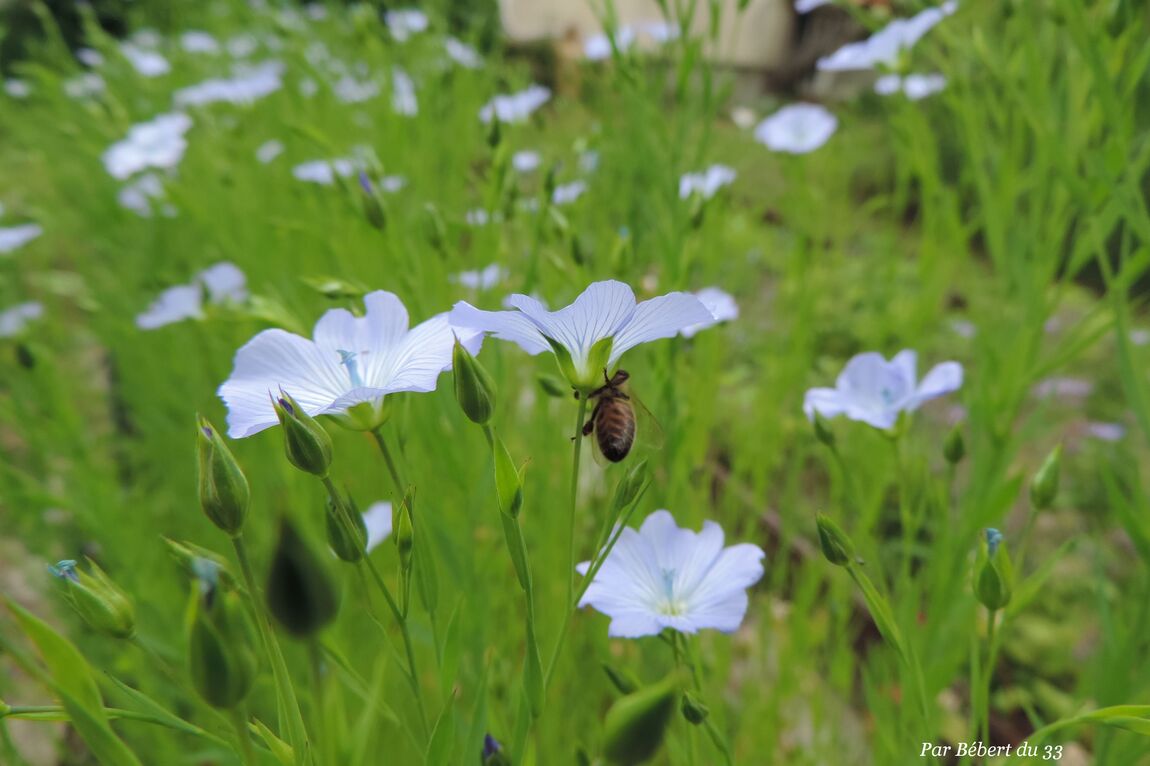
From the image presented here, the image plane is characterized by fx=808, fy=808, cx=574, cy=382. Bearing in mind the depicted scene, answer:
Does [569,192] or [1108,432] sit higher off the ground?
[569,192]

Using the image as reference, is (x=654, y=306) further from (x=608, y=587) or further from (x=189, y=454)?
(x=189, y=454)

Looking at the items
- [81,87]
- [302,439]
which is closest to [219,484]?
[302,439]

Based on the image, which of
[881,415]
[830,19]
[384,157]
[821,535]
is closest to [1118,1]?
[881,415]

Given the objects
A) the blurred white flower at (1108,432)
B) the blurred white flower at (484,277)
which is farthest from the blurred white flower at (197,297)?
the blurred white flower at (1108,432)

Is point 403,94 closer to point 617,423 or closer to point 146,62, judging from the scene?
point 146,62

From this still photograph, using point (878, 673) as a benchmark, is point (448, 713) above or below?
above

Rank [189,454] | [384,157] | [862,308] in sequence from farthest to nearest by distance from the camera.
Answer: [862,308] < [384,157] < [189,454]

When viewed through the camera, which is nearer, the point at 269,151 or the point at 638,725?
the point at 638,725

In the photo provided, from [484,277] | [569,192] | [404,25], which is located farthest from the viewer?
[404,25]
